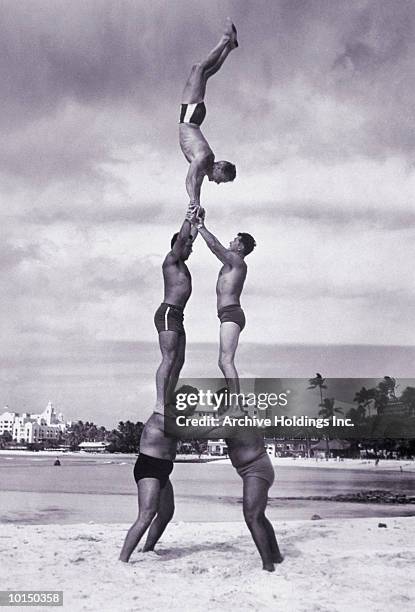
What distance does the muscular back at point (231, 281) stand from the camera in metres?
7.38

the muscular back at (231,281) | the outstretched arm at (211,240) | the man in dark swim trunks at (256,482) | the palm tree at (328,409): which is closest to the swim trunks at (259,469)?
the man in dark swim trunks at (256,482)

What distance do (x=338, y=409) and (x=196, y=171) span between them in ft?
12.8

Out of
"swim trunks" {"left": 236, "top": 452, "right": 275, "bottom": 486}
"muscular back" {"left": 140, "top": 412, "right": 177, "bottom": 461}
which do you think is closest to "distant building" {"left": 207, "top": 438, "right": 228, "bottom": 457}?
"swim trunks" {"left": 236, "top": 452, "right": 275, "bottom": 486}

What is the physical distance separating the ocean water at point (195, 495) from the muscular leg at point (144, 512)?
6248 millimetres

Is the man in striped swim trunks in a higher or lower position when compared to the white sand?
higher

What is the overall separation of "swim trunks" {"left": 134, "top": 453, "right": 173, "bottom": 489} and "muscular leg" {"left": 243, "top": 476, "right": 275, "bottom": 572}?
2.68 feet

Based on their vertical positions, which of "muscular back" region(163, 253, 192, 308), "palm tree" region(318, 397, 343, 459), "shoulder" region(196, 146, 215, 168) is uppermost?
"shoulder" region(196, 146, 215, 168)

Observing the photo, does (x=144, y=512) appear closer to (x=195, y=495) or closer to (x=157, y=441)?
(x=157, y=441)

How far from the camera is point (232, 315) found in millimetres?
→ 7316

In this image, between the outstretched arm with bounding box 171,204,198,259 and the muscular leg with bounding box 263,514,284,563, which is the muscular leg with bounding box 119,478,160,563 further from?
the outstretched arm with bounding box 171,204,198,259

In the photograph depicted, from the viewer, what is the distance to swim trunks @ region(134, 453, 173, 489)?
6.88m

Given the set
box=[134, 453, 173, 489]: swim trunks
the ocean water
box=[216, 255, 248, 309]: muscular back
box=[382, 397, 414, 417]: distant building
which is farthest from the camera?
the ocean water

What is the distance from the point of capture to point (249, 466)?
6660 millimetres

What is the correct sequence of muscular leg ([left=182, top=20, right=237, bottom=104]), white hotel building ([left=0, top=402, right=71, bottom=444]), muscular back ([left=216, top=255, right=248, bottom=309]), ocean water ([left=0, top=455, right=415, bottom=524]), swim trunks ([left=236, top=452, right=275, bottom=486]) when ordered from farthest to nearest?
1. white hotel building ([left=0, top=402, right=71, bottom=444])
2. ocean water ([left=0, top=455, right=415, bottom=524])
3. muscular leg ([left=182, top=20, right=237, bottom=104])
4. muscular back ([left=216, top=255, right=248, bottom=309])
5. swim trunks ([left=236, top=452, right=275, bottom=486])
